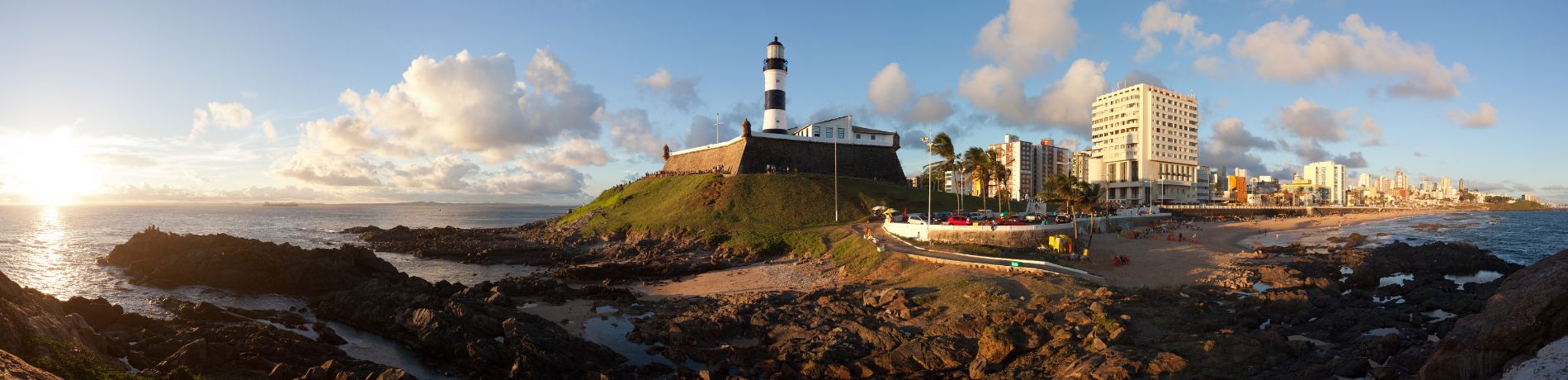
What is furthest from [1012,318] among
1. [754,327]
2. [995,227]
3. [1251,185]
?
[1251,185]

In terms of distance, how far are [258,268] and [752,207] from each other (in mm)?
34394

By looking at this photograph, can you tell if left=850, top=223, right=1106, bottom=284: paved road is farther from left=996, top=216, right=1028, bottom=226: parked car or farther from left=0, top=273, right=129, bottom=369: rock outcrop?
left=0, top=273, right=129, bottom=369: rock outcrop

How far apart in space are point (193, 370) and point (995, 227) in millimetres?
32770

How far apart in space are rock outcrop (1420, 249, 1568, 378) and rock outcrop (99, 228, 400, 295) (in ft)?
121

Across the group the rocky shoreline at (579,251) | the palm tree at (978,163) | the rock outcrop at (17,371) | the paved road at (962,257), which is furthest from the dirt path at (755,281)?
the rock outcrop at (17,371)

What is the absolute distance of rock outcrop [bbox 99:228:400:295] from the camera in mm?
29688

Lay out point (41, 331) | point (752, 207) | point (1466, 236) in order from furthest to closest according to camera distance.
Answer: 1. point (1466, 236)
2. point (752, 207)
3. point (41, 331)

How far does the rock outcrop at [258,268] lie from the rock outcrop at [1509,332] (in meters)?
36.8

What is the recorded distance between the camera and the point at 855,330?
20.2m

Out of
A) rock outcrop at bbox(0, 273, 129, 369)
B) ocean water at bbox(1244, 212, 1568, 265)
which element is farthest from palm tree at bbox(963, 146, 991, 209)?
rock outcrop at bbox(0, 273, 129, 369)

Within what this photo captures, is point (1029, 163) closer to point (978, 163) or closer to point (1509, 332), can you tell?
point (978, 163)

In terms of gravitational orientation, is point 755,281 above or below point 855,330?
below

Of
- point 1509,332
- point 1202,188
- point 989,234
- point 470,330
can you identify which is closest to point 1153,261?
point 989,234

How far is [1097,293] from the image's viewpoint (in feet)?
74.4
